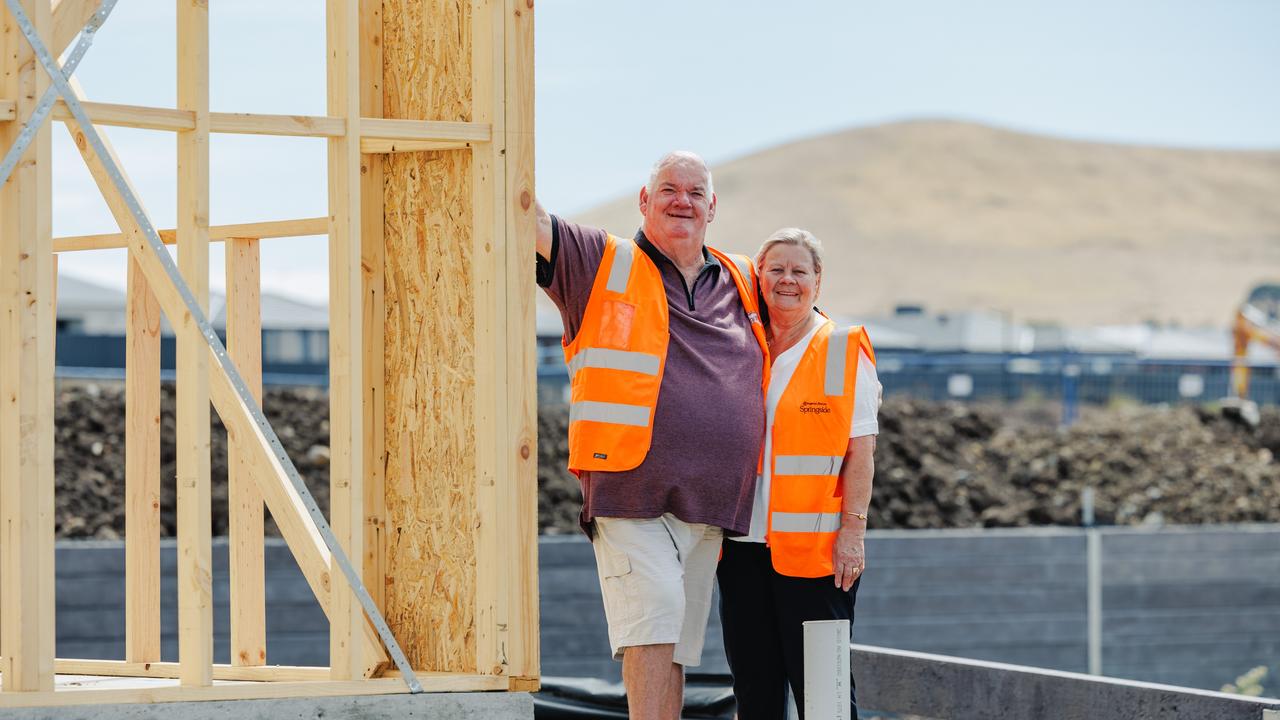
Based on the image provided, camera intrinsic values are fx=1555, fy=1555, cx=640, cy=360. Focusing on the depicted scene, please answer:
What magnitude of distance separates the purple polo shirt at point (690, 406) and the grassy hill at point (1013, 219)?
90918mm

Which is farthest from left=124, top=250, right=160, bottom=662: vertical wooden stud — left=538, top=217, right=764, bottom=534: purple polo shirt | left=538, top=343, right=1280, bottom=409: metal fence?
left=538, top=343, right=1280, bottom=409: metal fence

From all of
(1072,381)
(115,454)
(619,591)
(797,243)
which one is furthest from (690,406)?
(1072,381)

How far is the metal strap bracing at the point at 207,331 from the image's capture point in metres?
4.31

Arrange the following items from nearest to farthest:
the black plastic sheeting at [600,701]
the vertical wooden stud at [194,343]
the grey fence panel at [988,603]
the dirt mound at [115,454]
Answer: the vertical wooden stud at [194,343] → the black plastic sheeting at [600,701] → the grey fence panel at [988,603] → the dirt mound at [115,454]

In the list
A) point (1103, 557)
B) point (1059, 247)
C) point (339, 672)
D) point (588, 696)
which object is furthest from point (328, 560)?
point (1059, 247)

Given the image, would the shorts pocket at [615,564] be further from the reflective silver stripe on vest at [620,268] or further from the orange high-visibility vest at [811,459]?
the reflective silver stripe on vest at [620,268]

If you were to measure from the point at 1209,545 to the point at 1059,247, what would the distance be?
107m

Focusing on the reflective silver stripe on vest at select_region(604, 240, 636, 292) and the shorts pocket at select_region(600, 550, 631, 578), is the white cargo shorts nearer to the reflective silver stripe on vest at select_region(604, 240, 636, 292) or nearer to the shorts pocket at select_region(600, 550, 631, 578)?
the shorts pocket at select_region(600, 550, 631, 578)

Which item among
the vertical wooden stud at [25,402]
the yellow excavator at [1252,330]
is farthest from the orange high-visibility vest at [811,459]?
the yellow excavator at [1252,330]

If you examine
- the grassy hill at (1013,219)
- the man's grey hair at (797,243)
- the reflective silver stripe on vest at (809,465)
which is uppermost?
the grassy hill at (1013,219)

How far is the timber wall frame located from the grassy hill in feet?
299

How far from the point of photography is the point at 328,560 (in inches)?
186

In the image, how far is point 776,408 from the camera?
5133 millimetres

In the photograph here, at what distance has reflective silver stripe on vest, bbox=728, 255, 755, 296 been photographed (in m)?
5.32
